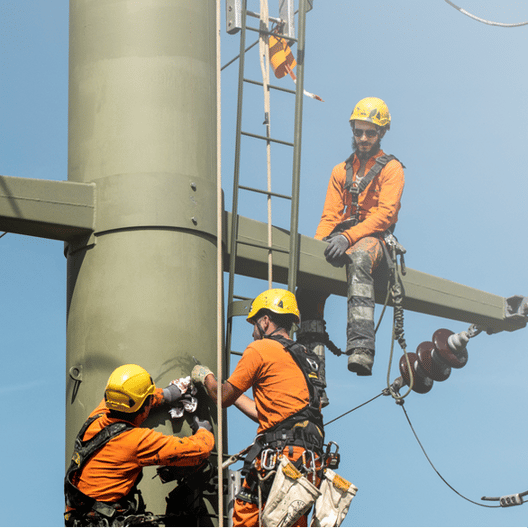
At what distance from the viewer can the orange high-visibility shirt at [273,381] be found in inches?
285

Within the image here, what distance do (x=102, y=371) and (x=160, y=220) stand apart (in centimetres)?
143

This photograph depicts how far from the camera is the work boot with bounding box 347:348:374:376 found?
9516 mm

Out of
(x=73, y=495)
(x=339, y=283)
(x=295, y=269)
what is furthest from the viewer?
(x=339, y=283)

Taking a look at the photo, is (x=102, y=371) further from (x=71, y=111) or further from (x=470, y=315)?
(x=470, y=315)

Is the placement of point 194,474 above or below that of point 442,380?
below

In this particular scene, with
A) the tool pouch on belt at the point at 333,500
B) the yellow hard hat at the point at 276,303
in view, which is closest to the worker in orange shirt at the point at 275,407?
the tool pouch on belt at the point at 333,500

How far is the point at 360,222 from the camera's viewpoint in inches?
424

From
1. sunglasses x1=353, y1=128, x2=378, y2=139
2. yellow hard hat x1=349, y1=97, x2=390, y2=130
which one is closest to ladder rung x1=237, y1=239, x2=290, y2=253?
sunglasses x1=353, y1=128, x2=378, y2=139

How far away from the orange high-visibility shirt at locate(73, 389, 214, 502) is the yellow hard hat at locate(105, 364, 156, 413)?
139mm

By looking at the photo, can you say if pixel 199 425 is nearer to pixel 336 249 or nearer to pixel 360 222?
pixel 336 249

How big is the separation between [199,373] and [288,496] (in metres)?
1.40

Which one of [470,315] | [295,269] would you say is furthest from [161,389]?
[470,315]

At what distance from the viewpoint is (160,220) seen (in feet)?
26.7

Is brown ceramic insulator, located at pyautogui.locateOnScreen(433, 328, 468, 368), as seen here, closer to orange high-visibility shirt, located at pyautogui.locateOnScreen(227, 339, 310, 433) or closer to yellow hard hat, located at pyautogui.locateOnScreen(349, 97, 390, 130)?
yellow hard hat, located at pyautogui.locateOnScreen(349, 97, 390, 130)
